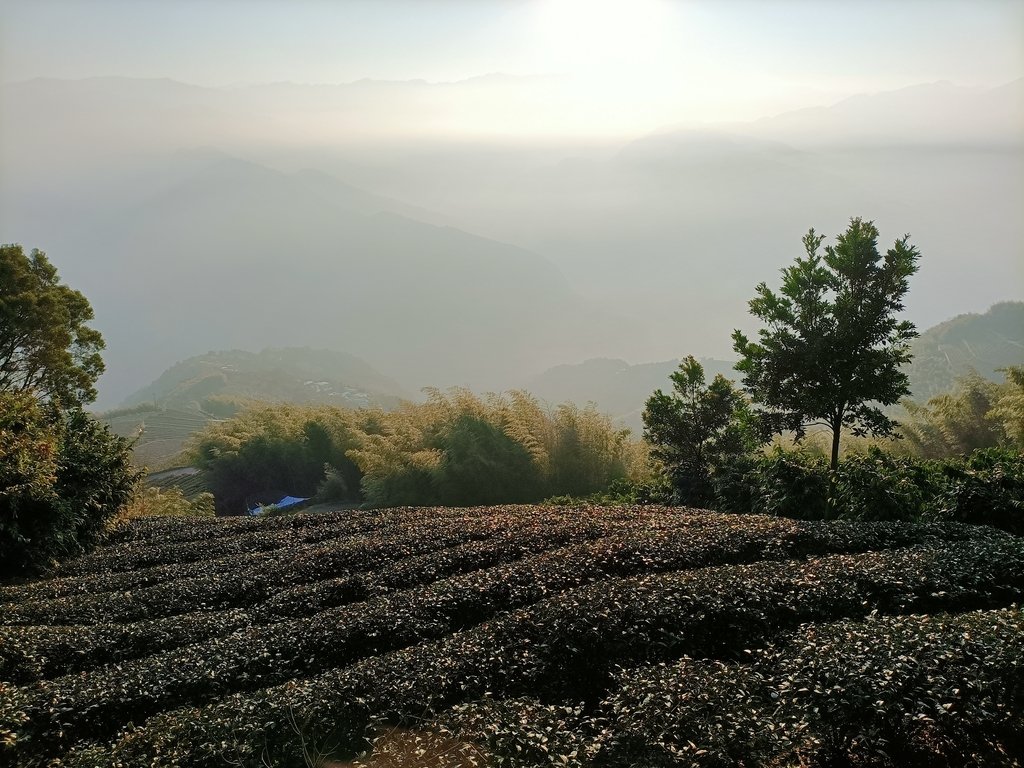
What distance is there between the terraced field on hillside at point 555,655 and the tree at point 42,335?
35.8 ft

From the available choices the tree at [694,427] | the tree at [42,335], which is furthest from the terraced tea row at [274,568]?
the tree at [42,335]

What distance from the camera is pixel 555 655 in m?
5.72

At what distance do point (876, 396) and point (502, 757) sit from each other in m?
9.92

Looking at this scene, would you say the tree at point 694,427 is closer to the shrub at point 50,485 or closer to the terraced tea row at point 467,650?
the terraced tea row at point 467,650

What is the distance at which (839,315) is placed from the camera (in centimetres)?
1179

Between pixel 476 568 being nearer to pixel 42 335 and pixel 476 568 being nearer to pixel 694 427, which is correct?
pixel 694 427

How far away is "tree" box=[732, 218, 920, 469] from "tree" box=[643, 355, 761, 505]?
3.97 feet

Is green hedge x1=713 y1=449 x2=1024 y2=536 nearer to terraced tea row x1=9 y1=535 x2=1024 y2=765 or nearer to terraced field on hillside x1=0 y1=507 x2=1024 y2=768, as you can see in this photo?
terraced field on hillside x1=0 y1=507 x2=1024 y2=768

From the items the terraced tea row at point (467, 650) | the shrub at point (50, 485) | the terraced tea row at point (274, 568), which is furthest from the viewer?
the shrub at point (50, 485)

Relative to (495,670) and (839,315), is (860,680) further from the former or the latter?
(839,315)

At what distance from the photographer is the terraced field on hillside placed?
13.9 ft

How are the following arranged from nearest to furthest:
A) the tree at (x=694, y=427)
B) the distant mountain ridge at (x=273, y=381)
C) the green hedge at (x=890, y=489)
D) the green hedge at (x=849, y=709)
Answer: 1. the green hedge at (x=849, y=709)
2. the green hedge at (x=890, y=489)
3. the tree at (x=694, y=427)
4. the distant mountain ridge at (x=273, y=381)

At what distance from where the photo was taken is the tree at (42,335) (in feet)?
58.6

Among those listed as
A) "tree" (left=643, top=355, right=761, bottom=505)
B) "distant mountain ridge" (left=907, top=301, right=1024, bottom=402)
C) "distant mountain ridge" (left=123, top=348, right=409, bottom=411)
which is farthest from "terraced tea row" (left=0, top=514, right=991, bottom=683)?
"distant mountain ridge" (left=123, top=348, right=409, bottom=411)
